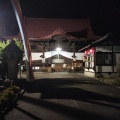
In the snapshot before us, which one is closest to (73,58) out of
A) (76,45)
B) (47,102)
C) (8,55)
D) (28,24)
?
(76,45)

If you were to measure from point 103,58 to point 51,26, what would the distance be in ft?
54.8

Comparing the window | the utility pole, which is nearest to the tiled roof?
the window

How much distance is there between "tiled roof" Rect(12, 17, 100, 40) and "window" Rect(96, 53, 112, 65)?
12936 mm

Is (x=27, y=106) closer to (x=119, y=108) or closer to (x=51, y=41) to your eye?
(x=119, y=108)

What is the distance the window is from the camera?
24.7m

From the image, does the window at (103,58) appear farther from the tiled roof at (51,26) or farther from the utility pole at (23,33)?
the tiled roof at (51,26)

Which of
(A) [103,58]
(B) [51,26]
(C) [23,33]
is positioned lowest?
(A) [103,58]

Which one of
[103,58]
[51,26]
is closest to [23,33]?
[103,58]

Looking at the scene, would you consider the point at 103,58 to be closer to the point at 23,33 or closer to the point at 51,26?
the point at 23,33

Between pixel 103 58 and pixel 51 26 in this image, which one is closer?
pixel 103 58

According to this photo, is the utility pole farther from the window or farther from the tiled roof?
the tiled roof

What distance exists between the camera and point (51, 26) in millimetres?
39688

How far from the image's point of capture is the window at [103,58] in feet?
81.1

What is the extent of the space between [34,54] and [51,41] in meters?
3.24
